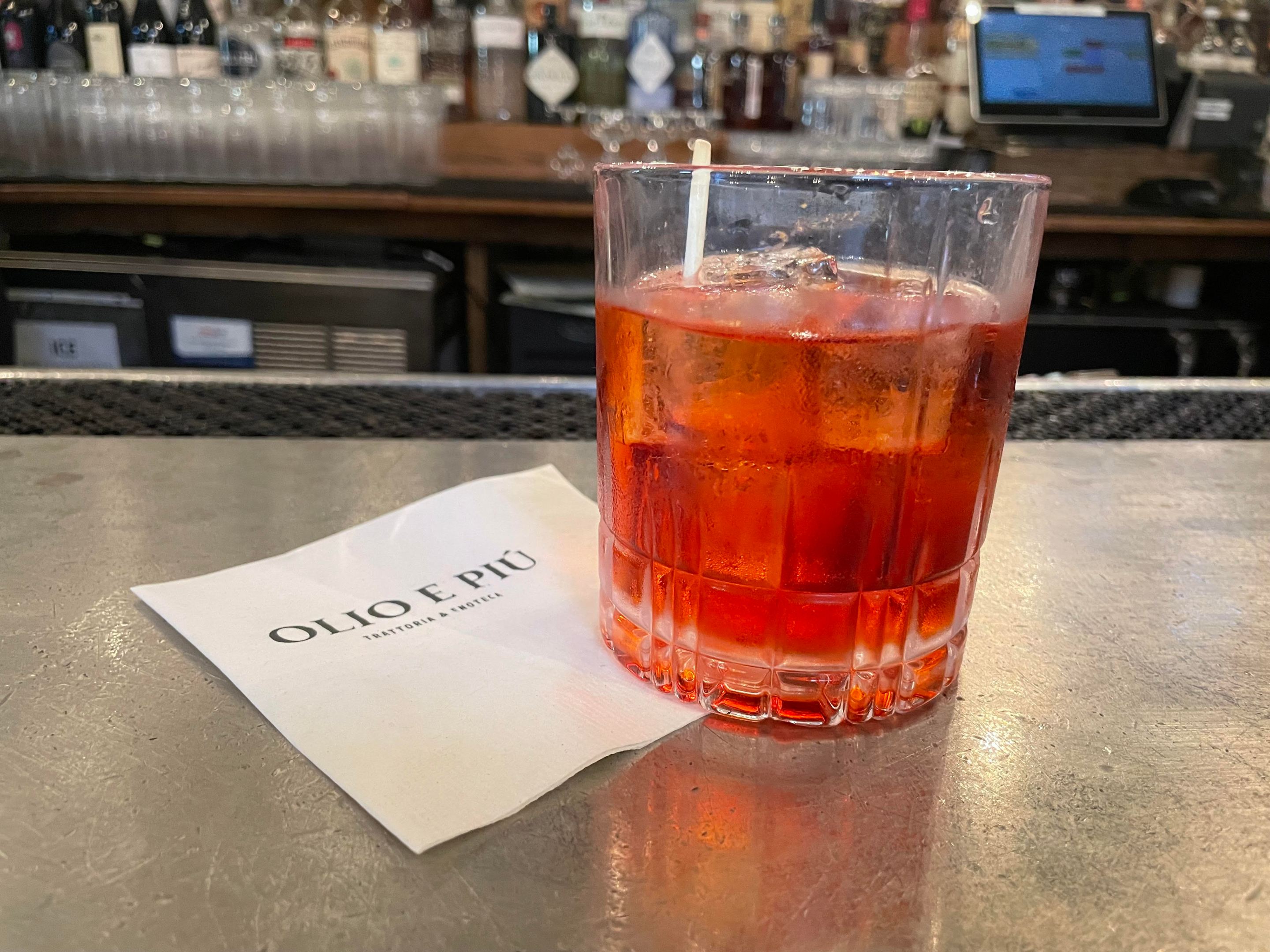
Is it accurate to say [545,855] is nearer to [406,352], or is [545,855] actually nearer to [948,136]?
[406,352]

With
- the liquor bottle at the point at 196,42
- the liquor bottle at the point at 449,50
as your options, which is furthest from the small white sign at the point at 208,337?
the liquor bottle at the point at 449,50

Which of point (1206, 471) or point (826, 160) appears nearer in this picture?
point (1206, 471)

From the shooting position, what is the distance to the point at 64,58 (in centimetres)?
247

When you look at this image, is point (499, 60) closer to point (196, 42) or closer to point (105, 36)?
point (196, 42)

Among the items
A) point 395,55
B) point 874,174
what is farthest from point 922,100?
point 874,174

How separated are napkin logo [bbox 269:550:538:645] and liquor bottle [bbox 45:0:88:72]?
2.53 meters

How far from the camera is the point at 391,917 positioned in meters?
0.34

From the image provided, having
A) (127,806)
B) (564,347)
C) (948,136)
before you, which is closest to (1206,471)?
(127,806)

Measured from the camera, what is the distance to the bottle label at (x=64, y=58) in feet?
8.07

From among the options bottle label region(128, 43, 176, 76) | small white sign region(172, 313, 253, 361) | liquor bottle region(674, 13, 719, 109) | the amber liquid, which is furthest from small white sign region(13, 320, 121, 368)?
the amber liquid

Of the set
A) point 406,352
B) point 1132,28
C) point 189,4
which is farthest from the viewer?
point 189,4

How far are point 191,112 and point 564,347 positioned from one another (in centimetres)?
111

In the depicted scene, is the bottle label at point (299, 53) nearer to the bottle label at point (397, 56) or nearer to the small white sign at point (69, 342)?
the bottle label at point (397, 56)

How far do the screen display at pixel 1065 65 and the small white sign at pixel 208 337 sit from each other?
183cm
